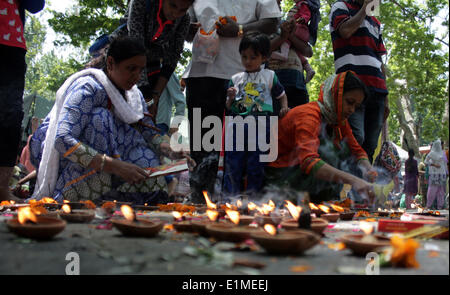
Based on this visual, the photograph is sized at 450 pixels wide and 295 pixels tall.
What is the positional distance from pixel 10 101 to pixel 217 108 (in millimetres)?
2085

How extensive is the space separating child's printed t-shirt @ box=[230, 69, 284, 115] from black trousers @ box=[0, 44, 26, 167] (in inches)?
75.6

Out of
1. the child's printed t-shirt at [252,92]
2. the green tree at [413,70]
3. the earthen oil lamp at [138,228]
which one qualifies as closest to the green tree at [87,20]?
the green tree at [413,70]

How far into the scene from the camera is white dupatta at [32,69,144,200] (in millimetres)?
3445

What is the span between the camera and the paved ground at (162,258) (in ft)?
4.02

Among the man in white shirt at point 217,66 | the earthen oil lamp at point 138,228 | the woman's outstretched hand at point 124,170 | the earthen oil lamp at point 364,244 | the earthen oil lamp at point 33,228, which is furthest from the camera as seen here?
the man in white shirt at point 217,66

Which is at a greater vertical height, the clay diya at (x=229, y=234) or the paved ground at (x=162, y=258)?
the clay diya at (x=229, y=234)

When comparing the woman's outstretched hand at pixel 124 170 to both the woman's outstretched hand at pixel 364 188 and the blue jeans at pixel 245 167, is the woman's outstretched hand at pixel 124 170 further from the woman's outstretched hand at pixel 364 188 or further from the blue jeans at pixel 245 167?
Answer: the woman's outstretched hand at pixel 364 188

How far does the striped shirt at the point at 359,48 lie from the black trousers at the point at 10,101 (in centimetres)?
320

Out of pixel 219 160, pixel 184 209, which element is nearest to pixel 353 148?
pixel 219 160

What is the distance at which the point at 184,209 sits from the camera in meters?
3.11

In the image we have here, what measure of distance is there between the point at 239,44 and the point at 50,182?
237cm

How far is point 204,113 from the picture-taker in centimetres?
480
